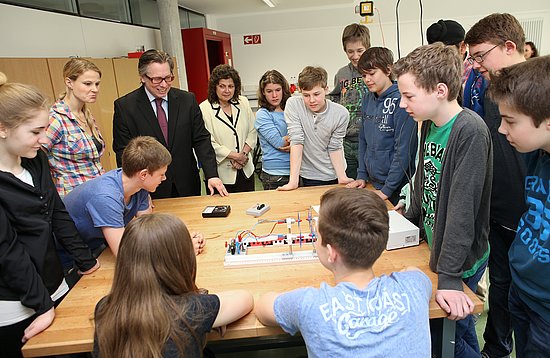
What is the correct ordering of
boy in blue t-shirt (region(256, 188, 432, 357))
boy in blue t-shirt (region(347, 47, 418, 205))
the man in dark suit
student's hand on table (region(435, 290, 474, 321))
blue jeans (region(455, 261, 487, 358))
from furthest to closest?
the man in dark suit
boy in blue t-shirt (region(347, 47, 418, 205))
blue jeans (region(455, 261, 487, 358))
student's hand on table (region(435, 290, 474, 321))
boy in blue t-shirt (region(256, 188, 432, 357))

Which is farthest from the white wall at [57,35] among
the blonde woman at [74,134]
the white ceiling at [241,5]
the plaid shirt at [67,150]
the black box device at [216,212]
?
the black box device at [216,212]

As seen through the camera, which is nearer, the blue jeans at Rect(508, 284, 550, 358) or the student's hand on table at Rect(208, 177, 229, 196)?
the blue jeans at Rect(508, 284, 550, 358)

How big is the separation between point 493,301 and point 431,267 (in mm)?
651

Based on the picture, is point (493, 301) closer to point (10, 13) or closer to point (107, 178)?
point (107, 178)

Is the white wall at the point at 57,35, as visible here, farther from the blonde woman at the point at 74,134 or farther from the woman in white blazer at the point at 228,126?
the woman in white blazer at the point at 228,126

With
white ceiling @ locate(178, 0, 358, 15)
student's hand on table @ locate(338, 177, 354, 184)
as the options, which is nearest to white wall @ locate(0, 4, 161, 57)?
white ceiling @ locate(178, 0, 358, 15)

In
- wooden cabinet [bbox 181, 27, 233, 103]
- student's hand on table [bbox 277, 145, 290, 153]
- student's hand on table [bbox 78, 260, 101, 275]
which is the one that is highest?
wooden cabinet [bbox 181, 27, 233, 103]

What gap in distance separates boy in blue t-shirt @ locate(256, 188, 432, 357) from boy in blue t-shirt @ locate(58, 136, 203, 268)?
2.47 ft

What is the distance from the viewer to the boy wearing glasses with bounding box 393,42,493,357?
116 cm

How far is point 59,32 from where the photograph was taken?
341 cm

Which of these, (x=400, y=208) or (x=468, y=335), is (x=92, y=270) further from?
(x=468, y=335)

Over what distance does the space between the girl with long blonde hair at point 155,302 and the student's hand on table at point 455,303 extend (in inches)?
26.6

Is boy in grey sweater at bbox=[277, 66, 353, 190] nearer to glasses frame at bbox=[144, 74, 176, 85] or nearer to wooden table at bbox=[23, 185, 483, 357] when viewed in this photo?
wooden table at bbox=[23, 185, 483, 357]

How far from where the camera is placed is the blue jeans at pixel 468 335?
52.9 inches
